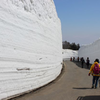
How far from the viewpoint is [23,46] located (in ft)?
17.5

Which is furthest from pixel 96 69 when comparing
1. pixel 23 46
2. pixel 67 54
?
pixel 67 54

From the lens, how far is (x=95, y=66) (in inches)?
270

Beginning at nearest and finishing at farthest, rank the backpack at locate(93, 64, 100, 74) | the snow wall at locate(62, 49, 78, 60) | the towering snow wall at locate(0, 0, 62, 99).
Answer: the towering snow wall at locate(0, 0, 62, 99), the backpack at locate(93, 64, 100, 74), the snow wall at locate(62, 49, 78, 60)

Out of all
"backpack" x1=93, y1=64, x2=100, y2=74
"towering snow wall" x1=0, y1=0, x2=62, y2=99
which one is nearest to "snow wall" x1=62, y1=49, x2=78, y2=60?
"backpack" x1=93, y1=64, x2=100, y2=74

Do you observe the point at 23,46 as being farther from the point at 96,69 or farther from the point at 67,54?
the point at 67,54

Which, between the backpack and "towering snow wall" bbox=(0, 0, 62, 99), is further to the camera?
the backpack

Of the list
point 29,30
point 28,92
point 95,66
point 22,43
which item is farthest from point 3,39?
point 95,66

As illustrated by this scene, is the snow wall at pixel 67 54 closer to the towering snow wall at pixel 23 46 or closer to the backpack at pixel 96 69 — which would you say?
the backpack at pixel 96 69

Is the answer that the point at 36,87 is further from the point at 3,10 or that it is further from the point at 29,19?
the point at 3,10

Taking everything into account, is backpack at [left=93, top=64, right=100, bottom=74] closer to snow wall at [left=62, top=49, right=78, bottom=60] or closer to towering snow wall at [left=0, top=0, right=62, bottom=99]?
towering snow wall at [left=0, top=0, right=62, bottom=99]

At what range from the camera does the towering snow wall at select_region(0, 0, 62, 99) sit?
4582mm

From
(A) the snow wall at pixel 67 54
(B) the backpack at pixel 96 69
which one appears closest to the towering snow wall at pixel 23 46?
(B) the backpack at pixel 96 69

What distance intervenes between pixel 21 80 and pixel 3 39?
160 cm

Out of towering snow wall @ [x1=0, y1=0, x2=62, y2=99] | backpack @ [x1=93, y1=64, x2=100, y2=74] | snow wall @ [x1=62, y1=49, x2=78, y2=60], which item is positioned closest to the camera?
towering snow wall @ [x1=0, y1=0, x2=62, y2=99]
